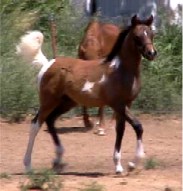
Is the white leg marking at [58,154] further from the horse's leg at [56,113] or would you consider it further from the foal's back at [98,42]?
the foal's back at [98,42]

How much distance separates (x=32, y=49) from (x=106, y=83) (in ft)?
19.1

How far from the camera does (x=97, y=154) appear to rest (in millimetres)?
12023

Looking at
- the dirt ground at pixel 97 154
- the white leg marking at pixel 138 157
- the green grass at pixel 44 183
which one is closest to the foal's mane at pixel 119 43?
the white leg marking at pixel 138 157

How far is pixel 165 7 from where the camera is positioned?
21.6m

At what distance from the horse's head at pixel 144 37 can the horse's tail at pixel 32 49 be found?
18.9ft

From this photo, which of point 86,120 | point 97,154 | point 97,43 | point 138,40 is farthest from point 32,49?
point 138,40

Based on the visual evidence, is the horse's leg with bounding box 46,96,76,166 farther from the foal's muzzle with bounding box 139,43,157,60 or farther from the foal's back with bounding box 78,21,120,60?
the foal's back with bounding box 78,21,120,60

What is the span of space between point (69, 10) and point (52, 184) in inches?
432

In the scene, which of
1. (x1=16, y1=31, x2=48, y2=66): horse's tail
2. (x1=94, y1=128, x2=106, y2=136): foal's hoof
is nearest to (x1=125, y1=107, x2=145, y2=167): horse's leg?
(x1=94, y1=128, x2=106, y2=136): foal's hoof

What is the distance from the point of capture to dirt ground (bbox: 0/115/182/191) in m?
9.52

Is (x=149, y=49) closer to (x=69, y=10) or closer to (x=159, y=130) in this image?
(x=159, y=130)

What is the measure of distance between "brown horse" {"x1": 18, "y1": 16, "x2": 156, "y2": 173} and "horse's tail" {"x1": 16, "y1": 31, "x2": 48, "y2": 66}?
5012 mm

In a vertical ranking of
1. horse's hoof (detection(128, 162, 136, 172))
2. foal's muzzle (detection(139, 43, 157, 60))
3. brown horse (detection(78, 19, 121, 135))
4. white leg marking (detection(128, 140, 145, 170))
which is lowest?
horse's hoof (detection(128, 162, 136, 172))

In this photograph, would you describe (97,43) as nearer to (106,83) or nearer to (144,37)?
(106,83)
